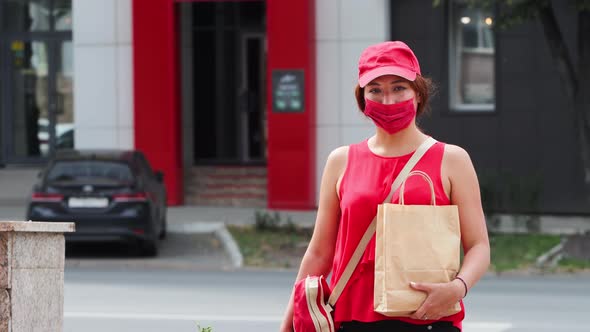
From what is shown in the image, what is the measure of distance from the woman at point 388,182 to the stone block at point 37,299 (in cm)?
230

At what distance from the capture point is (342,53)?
24.5 meters

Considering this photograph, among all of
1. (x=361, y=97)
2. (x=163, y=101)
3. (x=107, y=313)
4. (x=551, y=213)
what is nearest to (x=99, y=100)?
(x=163, y=101)

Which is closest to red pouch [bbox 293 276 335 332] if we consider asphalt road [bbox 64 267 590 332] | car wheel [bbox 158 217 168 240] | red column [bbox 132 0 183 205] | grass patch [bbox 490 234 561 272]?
asphalt road [bbox 64 267 590 332]

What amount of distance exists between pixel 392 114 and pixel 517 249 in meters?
15.1

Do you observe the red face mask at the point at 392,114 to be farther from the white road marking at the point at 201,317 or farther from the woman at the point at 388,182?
the white road marking at the point at 201,317

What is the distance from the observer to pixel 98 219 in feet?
60.0

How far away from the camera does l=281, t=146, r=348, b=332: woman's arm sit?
431 cm

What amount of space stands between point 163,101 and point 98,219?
6968 millimetres

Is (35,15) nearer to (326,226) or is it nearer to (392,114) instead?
(326,226)

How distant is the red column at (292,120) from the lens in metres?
24.3


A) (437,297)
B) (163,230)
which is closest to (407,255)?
(437,297)

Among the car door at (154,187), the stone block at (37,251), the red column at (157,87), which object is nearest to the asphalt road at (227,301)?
the car door at (154,187)

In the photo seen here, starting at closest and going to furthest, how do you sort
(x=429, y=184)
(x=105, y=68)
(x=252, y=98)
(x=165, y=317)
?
(x=429, y=184), (x=165, y=317), (x=105, y=68), (x=252, y=98)

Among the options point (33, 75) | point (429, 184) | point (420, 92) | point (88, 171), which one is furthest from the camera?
point (33, 75)
